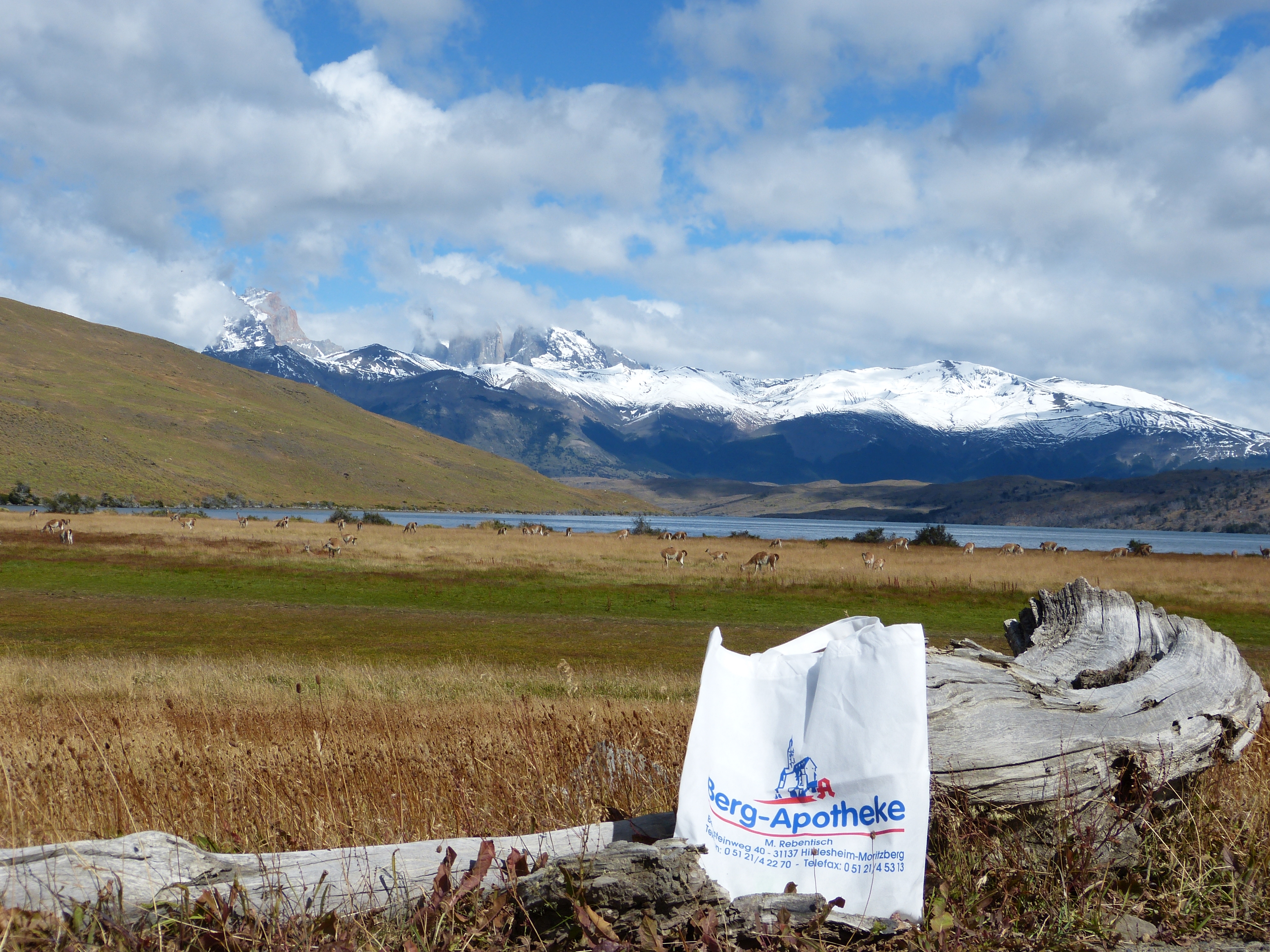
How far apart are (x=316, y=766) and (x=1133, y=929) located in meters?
5.74

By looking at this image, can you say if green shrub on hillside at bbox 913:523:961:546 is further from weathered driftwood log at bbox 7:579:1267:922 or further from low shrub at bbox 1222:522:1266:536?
low shrub at bbox 1222:522:1266:536

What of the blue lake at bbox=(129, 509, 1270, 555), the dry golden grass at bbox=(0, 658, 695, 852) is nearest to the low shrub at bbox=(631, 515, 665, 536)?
the blue lake at bbox=(129, 509, 1270, 555)

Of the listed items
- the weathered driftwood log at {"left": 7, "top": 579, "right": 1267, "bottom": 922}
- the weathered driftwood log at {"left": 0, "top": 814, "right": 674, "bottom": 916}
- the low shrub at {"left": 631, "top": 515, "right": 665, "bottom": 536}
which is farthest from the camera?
the low shrub at {"left": 631, "top": 515, "right": 665, "bottom": 536}

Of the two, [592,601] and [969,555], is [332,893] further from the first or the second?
[969,555]

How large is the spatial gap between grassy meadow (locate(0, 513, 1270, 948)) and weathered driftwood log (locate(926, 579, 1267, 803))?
11.9 inches

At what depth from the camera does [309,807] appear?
221 inches

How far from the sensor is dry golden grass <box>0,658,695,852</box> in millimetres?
5219

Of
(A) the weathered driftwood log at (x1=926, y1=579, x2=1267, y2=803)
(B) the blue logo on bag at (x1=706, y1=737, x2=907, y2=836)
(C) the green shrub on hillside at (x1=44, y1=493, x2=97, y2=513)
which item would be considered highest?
(A) the weathered driftwood log at (x1=926, y1=579, x2=1267, y2=803)

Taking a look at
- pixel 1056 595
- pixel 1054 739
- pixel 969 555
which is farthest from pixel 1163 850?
pixel 969 555

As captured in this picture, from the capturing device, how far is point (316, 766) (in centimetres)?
658

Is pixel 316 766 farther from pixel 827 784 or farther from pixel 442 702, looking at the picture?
pixel 442 702

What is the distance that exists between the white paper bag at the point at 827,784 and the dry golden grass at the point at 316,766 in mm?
1619

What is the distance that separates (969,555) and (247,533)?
51018 mm

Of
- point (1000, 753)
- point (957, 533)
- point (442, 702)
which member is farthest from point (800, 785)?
point (957, 533)
